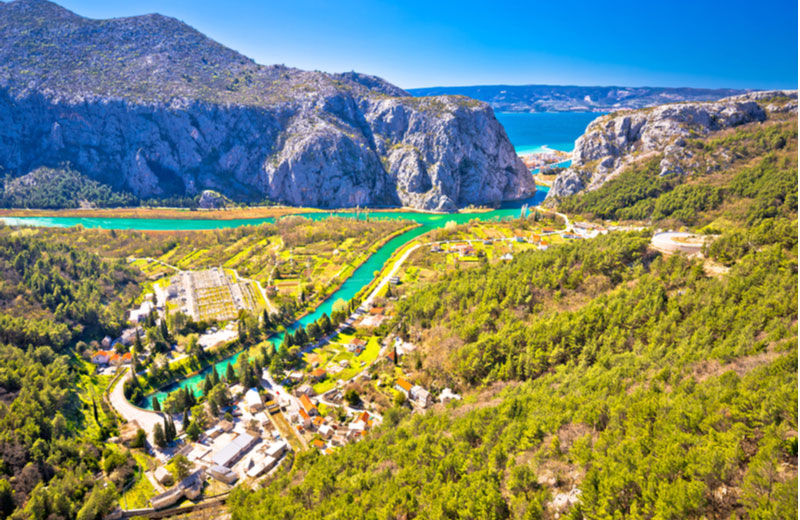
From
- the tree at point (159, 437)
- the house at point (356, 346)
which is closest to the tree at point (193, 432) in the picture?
the tree at point (159, 437)

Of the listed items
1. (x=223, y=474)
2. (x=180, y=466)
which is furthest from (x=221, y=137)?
(x=223, y=474)

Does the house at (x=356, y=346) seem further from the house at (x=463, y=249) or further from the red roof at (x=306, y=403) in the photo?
the house at (x=463, y=249)

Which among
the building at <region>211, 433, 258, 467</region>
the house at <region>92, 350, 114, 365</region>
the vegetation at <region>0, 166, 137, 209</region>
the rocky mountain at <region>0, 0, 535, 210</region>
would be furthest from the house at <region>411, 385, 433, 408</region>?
the vegetation at <region>0, 166, 137, 209</region>

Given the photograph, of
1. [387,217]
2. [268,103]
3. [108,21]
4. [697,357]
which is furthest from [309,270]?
[108,21]

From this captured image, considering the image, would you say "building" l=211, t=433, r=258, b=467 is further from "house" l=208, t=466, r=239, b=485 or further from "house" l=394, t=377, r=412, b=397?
"house" l=394, t=377, r=412, b=397

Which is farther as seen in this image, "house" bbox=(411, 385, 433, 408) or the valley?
"house" bbox=(411, 385, 433, 408)

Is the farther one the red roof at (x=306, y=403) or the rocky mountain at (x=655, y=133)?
the rocky mountain at (x=655, y=133)

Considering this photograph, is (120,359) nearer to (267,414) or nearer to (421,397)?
(267,414)
